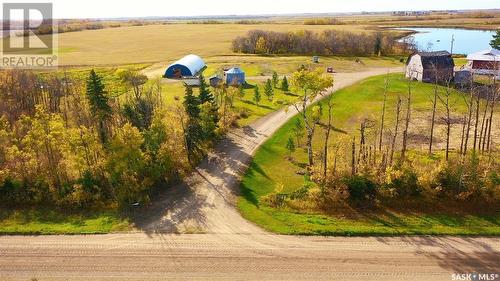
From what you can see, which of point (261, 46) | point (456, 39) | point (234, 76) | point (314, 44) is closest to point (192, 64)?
point (234, 76)

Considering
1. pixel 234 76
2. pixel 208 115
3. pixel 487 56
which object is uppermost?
pixel 487 56

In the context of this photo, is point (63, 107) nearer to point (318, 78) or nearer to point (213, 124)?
point (213, 124)

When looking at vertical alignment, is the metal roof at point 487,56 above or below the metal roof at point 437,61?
above

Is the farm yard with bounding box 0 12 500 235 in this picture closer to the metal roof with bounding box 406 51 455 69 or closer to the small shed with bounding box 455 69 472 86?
the metal roof with bounding box 406 51 455 69

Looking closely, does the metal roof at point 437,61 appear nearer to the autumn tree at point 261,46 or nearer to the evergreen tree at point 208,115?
the evergreen tree at point 208,115

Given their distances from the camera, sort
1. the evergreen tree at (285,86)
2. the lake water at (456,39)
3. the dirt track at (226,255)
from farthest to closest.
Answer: the lake water at (456,39) < the evergreen tree at (285,86) < the dirt track at (226,255)

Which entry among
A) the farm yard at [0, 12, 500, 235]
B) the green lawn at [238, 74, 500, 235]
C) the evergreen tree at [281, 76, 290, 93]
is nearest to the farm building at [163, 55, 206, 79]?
the farm yard at [0, 12, 500, 235]
